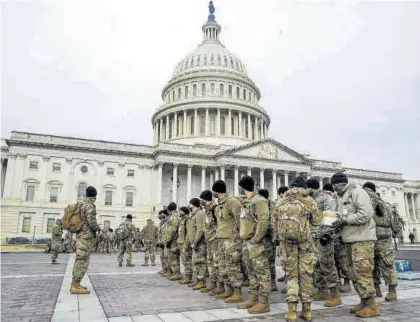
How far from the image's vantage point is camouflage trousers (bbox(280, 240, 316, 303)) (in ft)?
17.5

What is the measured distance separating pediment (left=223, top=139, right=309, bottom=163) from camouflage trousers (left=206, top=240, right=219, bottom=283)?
3676 cm

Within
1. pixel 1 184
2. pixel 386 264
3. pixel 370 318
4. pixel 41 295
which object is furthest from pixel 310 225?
pixel 1 184

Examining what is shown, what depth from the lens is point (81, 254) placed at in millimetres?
7953

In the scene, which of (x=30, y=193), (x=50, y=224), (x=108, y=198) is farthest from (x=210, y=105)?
(x=50, y=224)

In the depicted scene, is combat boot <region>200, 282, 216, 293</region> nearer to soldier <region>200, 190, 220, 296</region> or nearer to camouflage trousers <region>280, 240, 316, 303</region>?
soldier <region>200, 190, 220, 296</region>

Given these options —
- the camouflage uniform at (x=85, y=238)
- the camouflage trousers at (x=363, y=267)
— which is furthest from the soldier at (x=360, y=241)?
the camouflage uniform at (x=85, y=238)

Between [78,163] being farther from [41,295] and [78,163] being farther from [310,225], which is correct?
[310,225]

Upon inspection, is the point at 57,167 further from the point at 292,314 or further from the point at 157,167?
the point at 292,314

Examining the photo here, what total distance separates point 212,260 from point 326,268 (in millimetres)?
2752

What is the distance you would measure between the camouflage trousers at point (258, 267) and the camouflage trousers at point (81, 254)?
4174 millimetres

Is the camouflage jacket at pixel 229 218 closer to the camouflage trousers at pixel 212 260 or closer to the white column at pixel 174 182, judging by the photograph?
the camouflage trousers at pixel 212 260

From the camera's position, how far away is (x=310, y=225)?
6.12 metres

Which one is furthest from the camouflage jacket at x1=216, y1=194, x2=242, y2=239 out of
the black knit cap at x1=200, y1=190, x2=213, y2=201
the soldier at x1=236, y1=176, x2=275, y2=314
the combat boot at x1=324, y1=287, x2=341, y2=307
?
the combat boot at x1=324, y1=287, x2=341, y2=307

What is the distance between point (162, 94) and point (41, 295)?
6610 centimetres
